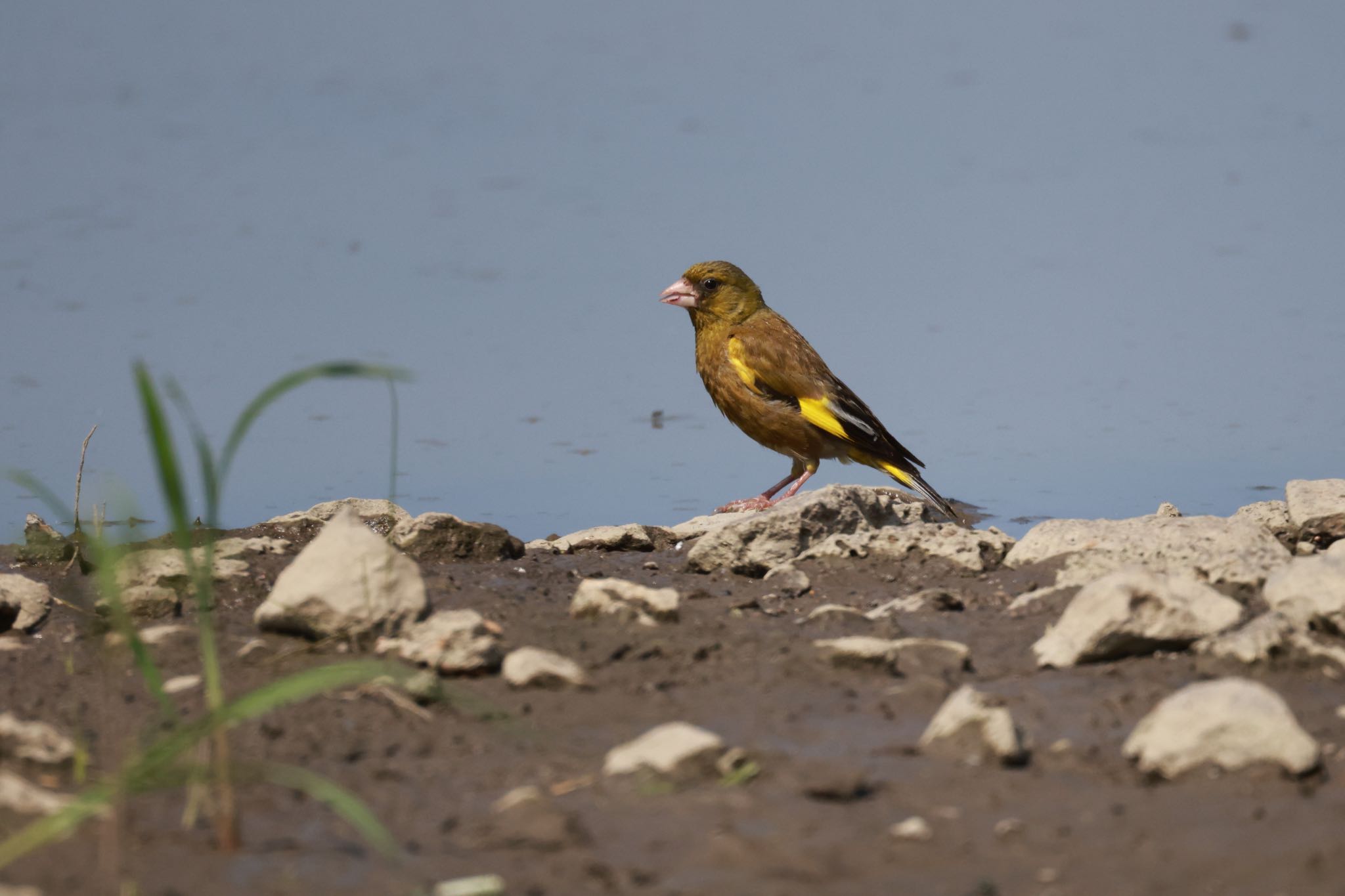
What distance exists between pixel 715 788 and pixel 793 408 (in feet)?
19.9

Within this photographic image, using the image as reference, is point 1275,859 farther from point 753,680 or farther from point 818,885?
point 753,680

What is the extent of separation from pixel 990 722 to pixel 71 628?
149 inches

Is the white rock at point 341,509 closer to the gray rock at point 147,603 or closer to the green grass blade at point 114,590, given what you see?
the gray rock at point 147,603

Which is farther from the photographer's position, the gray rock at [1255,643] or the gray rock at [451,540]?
the gray rock at [451,540]

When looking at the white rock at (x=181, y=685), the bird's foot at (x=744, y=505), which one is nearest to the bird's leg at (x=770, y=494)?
the bird's foot at (x=744, y=505)

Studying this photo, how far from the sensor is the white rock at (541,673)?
4.03 meters

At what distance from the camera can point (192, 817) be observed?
3.00 metres

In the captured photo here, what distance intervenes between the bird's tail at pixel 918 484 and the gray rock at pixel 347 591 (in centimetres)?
529

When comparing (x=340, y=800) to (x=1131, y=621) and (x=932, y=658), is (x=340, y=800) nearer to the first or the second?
(x=932, y=658)

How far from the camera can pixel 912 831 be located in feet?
9.50

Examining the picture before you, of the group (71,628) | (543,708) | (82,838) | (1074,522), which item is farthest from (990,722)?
(71,628)

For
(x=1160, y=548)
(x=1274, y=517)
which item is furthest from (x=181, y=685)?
(x=1274, y=517)

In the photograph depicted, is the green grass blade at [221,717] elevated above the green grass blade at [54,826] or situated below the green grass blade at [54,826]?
above

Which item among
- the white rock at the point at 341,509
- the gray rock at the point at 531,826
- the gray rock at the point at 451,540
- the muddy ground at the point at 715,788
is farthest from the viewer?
the white rock at the point at 341,509
